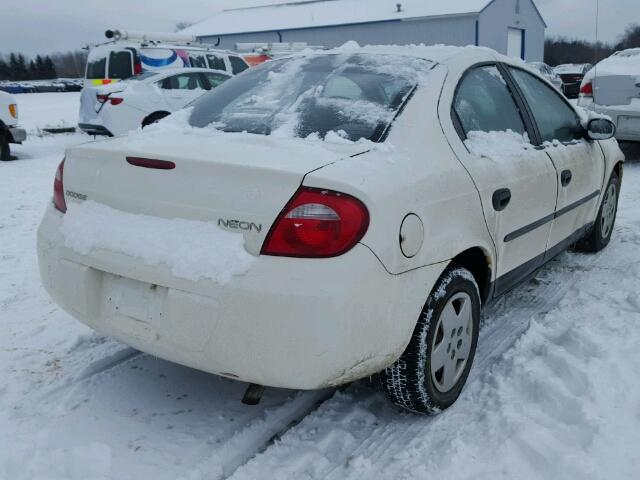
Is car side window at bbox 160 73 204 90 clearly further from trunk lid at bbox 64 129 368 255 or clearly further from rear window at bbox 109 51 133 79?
trunk lid at bbox 64 129 368 255

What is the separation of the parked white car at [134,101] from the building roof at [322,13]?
23707 millimetres

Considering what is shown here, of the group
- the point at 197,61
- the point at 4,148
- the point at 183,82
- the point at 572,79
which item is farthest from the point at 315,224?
the point at 572,79

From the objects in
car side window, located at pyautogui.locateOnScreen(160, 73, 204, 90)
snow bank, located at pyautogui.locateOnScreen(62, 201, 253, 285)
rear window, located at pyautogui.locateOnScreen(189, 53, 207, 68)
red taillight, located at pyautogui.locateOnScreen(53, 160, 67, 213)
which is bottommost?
snow bank, located at pyautogui.locateOnScreen(62, 201, 253, 285)

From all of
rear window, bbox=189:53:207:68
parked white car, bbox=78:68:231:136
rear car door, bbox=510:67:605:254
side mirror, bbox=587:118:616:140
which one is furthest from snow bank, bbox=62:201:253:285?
rear window, bbox=189:53:207:68

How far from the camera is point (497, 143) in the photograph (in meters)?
3.04

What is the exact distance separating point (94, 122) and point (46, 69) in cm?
5659

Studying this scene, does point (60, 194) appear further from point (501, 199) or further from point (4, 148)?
point (4, 148)

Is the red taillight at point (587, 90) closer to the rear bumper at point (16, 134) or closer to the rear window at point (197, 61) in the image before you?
the rear window at point (197, 61)

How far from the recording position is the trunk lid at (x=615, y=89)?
7.72 metres

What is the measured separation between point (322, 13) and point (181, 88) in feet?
92.6

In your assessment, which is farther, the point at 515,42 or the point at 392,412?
the point at 515,42

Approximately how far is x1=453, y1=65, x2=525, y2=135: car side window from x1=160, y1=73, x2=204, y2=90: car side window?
29.0ft

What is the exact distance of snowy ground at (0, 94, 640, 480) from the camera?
2.32 meters

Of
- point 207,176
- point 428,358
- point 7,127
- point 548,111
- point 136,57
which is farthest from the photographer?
point 136,57
